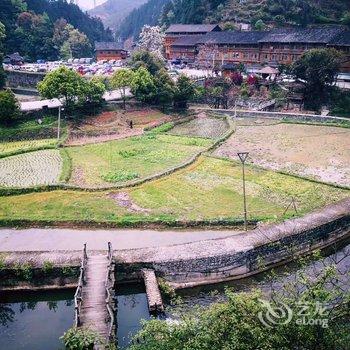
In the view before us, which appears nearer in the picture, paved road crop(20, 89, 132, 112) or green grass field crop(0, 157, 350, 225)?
green grass field crop(0, 157, 350, 225)

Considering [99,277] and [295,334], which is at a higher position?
[295,334]

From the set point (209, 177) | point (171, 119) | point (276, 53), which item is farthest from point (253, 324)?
point (276, 53)

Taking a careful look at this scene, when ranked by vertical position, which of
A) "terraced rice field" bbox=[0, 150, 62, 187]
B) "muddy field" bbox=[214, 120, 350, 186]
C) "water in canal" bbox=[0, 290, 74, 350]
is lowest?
"water in canal" bbox=[0, 290, 74, 350]

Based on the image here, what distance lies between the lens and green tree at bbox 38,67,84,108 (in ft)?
149

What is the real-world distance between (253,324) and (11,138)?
39.0m

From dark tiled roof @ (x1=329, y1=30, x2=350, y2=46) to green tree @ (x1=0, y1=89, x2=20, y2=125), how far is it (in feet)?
155

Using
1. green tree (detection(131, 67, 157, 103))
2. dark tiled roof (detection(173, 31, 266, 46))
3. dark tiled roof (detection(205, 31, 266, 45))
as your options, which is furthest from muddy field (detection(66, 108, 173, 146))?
dark tiled roof (detection(173, 31, 266, 46))

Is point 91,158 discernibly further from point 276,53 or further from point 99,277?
point 276,53

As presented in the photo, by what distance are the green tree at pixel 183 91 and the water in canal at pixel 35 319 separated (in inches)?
1525

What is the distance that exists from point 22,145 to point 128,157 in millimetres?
12294

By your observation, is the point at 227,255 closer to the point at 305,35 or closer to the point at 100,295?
the point at 100,295

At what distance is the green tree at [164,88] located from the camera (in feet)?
176

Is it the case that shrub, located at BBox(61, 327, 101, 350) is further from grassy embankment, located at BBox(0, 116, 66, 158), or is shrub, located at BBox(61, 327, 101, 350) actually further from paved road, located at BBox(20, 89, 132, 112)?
paved road, located at BBox(20, 89, 132, 112)

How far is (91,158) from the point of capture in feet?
125
